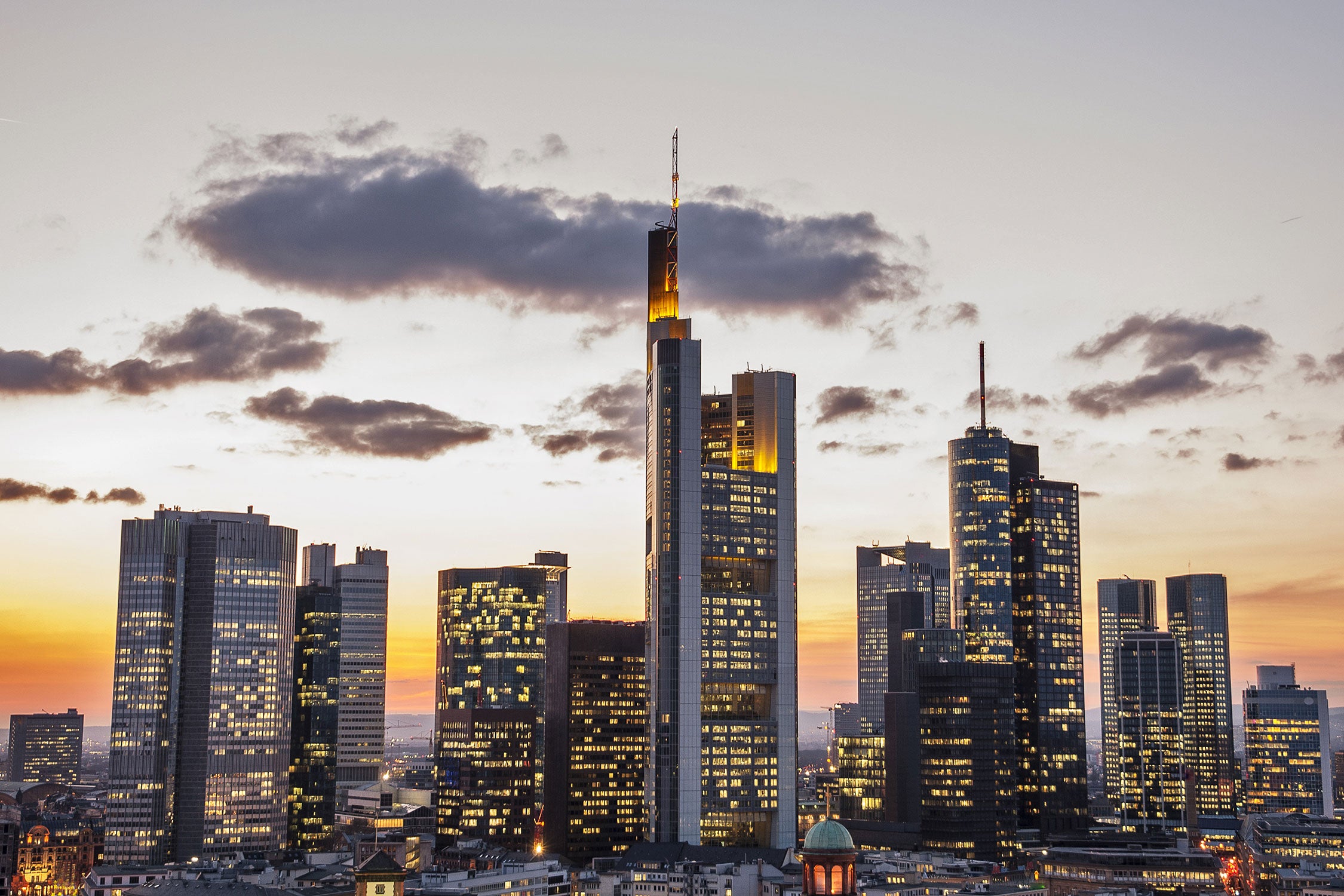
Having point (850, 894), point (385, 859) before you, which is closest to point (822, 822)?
point (850, 894)

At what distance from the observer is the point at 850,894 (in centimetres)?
16175

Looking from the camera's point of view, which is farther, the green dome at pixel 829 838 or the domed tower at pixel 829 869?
the green dome at pixel 829 838

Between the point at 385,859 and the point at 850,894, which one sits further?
the point at 385,859

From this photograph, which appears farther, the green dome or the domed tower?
the green dome

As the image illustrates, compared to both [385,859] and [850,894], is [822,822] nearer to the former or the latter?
[850,894]

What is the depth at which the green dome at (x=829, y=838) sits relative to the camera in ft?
531

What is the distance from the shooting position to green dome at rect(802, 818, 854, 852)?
6373 inches

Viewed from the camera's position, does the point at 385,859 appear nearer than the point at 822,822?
No

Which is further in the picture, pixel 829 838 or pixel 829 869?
pixel 829 838

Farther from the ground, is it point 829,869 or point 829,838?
point 829,838

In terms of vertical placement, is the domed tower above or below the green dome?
below

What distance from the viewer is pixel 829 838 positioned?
163500mm

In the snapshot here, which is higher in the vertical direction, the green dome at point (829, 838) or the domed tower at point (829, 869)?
the green dome at point (829, 838)

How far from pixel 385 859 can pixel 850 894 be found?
2425 inches
